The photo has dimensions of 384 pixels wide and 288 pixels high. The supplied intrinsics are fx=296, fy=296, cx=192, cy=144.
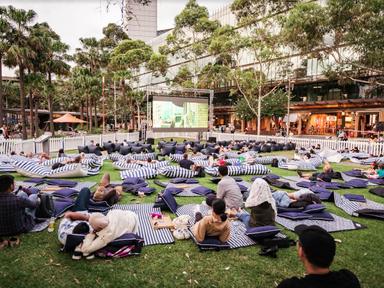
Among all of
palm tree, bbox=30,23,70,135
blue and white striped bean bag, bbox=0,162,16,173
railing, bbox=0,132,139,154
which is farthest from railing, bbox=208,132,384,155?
palm tree, bbox=30,23,70,135

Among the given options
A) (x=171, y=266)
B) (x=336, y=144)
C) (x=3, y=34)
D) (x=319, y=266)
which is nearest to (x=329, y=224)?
(x=171, y=266)

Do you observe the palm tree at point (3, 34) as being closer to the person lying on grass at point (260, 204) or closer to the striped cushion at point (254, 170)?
the striped cushion at point (254, 170)

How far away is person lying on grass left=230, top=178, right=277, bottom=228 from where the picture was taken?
17.3ft

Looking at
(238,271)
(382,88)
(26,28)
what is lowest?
(238,271)

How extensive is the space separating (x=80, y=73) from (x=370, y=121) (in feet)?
119

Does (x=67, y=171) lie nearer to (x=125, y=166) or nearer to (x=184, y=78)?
(x=125, y=166)

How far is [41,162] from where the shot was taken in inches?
481

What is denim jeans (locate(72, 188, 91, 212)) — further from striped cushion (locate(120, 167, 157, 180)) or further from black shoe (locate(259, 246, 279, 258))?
striped cushion (locate(120, 167, 157, 180))

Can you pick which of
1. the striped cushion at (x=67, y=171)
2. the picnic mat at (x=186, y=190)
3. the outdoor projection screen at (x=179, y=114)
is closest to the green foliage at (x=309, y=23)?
the outdoor projection screen at (x=179, y=114)

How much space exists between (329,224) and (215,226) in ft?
9.05

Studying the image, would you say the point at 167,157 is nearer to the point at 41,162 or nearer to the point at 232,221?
the point at 41,162

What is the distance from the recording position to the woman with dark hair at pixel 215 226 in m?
4.70

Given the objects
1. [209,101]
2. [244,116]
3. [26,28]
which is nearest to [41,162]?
[26,28]

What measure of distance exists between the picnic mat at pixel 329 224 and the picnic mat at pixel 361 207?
64 centimetres
